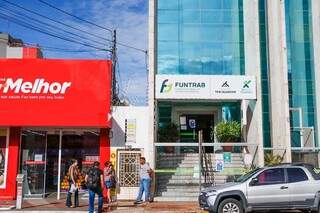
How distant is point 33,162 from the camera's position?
70.3 ft

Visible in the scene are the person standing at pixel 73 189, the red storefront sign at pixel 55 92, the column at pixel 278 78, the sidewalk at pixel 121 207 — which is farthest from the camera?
the column at pixel 278 78

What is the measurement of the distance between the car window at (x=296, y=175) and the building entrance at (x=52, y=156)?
908 centimetres

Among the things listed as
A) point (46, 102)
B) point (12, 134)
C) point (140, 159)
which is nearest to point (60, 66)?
point (46, 102)

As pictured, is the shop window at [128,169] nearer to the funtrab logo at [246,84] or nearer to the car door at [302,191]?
the funtrab logo at [246,84]

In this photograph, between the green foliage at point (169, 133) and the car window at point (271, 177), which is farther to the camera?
the green foliage at point (169, 133)

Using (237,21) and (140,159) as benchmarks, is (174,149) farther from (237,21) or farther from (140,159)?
(237,21)

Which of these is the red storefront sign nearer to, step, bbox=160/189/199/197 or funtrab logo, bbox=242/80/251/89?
step, bbox=160/189/199/197

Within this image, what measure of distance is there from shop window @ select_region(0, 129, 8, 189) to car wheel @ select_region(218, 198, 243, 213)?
10.2 m

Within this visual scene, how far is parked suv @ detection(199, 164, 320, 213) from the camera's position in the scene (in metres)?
15.2

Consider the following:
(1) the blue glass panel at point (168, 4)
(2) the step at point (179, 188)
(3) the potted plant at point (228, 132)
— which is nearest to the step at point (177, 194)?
(2) the step at point (179, 188)

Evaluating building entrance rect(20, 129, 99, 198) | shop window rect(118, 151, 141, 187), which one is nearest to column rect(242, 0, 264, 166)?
shop window rect(118, 151, 141, 187)

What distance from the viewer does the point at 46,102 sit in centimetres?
2083

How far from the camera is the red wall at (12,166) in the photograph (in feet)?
68.2

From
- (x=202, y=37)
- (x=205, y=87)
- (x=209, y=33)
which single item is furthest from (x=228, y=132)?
(x=209, y=33)
